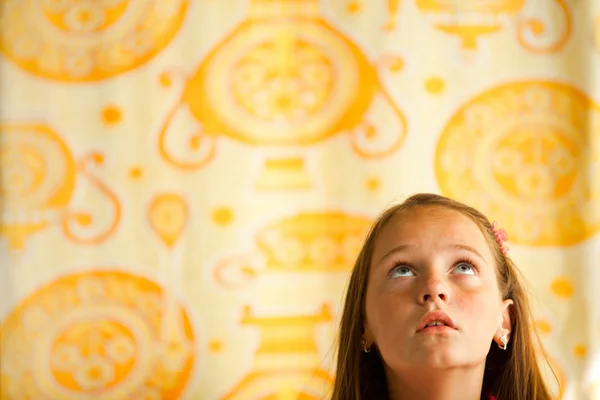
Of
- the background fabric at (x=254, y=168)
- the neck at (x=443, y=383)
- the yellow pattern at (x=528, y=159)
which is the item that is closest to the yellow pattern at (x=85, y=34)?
the background fabric at (x=254, y=168)

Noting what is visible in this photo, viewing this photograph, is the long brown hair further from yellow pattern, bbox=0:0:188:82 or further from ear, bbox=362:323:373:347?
yellow pattern, bbox=0:0:188:82

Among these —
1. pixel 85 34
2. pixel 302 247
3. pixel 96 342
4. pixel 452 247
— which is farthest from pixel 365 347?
pixel 85 34

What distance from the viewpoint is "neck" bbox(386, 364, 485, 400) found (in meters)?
1.21

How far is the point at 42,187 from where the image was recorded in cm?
157

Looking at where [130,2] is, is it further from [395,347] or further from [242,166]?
[395,347]

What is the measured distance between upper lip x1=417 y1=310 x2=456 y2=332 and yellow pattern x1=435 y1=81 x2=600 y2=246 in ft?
1.62

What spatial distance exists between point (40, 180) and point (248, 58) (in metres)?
0.49

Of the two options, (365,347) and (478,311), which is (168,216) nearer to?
(365,347)

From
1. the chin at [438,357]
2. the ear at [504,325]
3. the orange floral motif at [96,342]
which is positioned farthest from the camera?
the orange floral motif at [96,342]

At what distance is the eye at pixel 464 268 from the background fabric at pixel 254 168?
38 cm

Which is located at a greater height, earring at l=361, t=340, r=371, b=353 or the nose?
the nose

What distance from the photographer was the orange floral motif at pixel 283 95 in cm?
160

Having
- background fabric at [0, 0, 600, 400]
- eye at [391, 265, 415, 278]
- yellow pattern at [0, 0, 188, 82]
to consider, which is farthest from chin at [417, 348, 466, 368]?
yellow pattern at [0, 0, 188, 82]

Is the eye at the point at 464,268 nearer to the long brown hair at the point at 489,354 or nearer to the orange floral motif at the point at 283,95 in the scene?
the long brown hair at the point at 489,354
